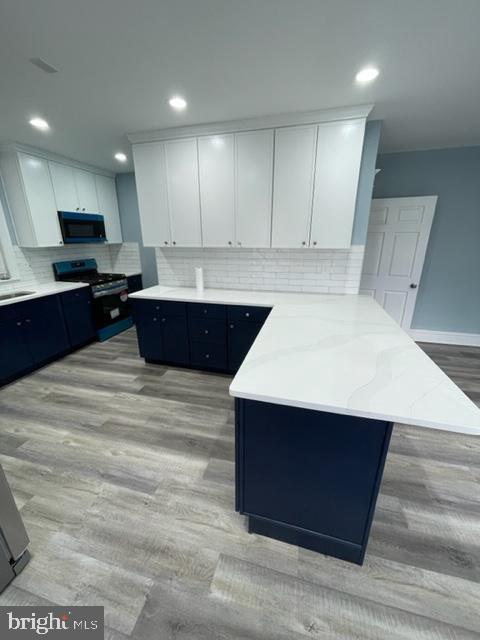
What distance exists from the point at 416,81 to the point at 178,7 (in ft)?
5.55

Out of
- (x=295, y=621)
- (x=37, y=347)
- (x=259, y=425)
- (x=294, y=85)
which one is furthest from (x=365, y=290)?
(x=37, y=347)

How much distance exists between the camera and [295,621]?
108 cm

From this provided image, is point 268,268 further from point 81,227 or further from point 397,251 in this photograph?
point 81,227

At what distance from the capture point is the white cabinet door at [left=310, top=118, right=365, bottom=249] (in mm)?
2336

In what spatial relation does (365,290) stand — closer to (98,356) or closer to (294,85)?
(294,85)

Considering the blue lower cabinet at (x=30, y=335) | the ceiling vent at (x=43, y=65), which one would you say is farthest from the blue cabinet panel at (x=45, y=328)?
the ceiling vent at (x=43, y=65)

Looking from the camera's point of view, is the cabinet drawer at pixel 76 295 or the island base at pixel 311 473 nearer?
the island base at pixel 311 473

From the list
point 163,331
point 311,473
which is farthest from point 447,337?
point 163,331

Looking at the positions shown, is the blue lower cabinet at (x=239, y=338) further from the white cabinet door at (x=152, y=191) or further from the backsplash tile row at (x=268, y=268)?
the white cabinet door at (x=152, y=191)

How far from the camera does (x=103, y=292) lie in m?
3.91

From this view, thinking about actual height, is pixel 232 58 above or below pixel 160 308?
above

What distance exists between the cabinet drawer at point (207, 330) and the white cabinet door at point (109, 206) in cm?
266

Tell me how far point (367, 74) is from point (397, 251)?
251 centimetres

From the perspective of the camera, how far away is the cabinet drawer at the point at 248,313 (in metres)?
2.65
